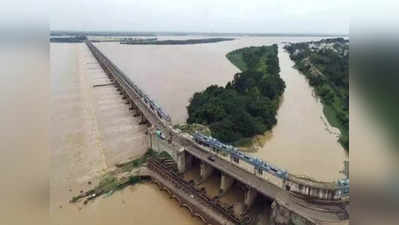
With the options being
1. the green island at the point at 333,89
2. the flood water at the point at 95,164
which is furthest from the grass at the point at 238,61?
the flood water at the point at 95,164

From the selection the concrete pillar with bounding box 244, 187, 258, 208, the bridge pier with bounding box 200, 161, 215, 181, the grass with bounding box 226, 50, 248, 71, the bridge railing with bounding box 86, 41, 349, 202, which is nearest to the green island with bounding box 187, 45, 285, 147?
the bridge railing with bounding box 86, 41, 349, 202

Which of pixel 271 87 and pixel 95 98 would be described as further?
pixel 95 98

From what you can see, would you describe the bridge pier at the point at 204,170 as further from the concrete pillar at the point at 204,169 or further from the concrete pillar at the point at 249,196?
the concrete pillar at the point at 249,196

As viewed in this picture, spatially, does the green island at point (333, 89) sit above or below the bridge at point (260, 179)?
above

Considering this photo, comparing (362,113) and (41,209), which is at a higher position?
(362,113)

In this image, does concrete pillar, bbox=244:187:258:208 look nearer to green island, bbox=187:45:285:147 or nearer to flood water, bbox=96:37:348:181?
flood water, bbox=96:37:348:181

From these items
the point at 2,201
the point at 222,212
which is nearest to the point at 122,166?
the point at 222,212

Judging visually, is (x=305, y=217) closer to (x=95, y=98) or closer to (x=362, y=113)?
(x=362, y=113)

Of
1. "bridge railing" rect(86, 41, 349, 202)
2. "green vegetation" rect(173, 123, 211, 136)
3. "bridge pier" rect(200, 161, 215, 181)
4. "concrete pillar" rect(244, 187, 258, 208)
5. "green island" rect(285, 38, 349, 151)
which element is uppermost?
"green island" rect(285, 38, 349, 151)
